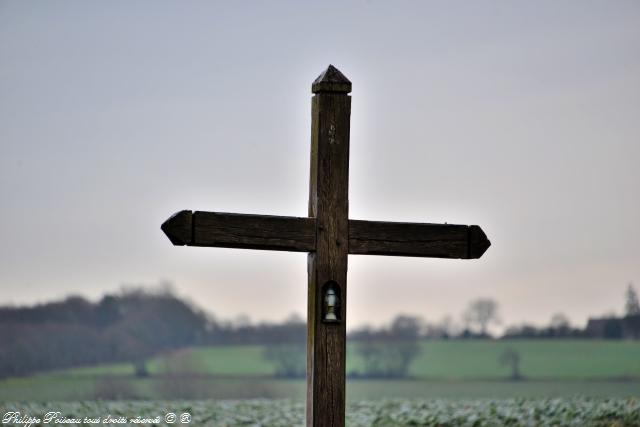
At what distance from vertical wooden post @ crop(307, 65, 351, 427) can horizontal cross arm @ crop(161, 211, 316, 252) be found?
0.12 meters

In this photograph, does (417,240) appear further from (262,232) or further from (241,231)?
(241,231)

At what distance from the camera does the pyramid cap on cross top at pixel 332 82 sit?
21.3 ft

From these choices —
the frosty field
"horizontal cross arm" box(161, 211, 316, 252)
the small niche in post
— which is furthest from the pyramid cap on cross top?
the frosty field

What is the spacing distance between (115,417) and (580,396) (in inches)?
239

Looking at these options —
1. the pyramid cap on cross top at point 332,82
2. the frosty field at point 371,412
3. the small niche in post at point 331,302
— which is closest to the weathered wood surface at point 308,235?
the small niche in post at point 331,302

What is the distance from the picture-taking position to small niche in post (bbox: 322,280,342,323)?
6.37m

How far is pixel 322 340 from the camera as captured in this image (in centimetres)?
637

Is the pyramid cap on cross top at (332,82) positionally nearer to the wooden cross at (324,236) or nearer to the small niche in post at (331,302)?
the wooden cross at (324,236)

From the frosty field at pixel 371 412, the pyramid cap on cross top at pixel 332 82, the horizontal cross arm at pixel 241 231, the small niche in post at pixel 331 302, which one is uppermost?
the pyramid cap on cross top at pixel 332 82

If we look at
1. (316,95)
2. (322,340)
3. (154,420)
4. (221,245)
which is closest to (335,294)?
(322,340)

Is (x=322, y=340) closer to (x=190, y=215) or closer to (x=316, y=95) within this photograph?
(x=190, y=215)

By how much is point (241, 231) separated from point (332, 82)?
1098 mm

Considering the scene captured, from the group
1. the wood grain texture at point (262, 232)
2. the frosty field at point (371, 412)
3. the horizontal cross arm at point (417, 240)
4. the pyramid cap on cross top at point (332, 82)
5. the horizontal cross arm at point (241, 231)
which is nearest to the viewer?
the horizontal cross arm at point (241, 231)

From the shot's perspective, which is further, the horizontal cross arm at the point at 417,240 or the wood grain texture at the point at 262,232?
the horizontal cross arm at the point at 417,240
